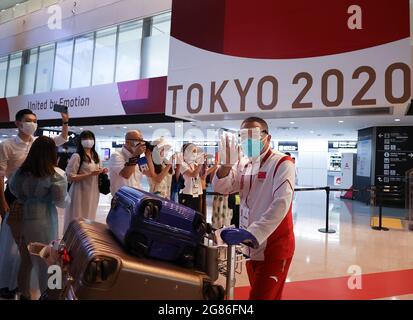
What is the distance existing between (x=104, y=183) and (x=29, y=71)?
889 cm

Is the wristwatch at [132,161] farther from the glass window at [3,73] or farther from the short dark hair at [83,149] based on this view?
the glass window at [3,73]

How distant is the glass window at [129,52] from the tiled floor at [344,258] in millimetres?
3508

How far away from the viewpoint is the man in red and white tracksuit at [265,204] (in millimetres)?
1376

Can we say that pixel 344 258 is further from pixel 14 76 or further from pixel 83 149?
pixel 14 76

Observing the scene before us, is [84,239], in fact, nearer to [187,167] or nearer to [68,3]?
[187,167]

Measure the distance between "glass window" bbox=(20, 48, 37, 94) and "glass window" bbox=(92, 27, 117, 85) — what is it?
8.28ft

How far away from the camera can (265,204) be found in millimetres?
1501

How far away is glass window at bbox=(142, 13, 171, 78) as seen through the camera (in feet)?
24.5

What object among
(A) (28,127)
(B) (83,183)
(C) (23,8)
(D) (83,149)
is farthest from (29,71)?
(A) (28,127)

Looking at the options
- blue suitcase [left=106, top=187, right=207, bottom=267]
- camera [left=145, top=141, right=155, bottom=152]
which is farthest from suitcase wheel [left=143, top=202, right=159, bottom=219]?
camera [left=145, top=141, right=155, bottom=152]

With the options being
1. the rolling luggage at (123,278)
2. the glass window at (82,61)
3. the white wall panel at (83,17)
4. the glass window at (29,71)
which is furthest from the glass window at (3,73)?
the rolling luggage at (123,278)

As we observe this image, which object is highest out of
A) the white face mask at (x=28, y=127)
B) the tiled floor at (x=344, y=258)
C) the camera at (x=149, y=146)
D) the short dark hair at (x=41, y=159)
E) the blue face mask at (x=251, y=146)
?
the white face mask at (x=28, y=127)
